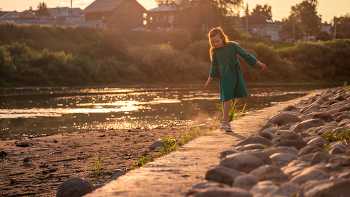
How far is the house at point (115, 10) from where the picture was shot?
6219 centimetres

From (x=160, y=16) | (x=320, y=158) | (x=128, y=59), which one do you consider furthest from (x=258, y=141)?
(x=160, y=16)

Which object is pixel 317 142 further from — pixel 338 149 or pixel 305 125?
pixel 305 125

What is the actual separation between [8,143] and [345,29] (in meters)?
104

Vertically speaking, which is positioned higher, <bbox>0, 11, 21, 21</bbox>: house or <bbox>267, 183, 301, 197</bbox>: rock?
<bbox>0, 11, 21, 21</bbox>: house

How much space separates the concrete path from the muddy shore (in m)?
1.53

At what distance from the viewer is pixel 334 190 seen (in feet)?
7.80

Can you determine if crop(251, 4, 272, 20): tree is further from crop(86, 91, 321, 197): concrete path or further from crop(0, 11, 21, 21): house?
crop(86, 91, 321, 197): concrete path

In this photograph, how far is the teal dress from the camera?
6336 mm

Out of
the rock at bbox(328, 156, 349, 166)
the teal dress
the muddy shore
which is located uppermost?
the teal dress

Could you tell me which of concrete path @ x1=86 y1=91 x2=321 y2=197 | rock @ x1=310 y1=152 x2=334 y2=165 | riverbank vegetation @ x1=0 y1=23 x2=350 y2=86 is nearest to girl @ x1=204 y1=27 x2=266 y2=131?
concrete path @ x1=86 y1=91 x2=321 y2=197

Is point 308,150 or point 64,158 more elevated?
point 308,150

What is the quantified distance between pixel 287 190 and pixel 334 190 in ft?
0.96

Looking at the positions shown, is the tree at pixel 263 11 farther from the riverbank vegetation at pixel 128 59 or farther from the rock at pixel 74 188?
the rock at pixel 74 188

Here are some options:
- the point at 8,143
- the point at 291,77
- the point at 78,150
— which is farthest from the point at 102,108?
the point at 291,77
